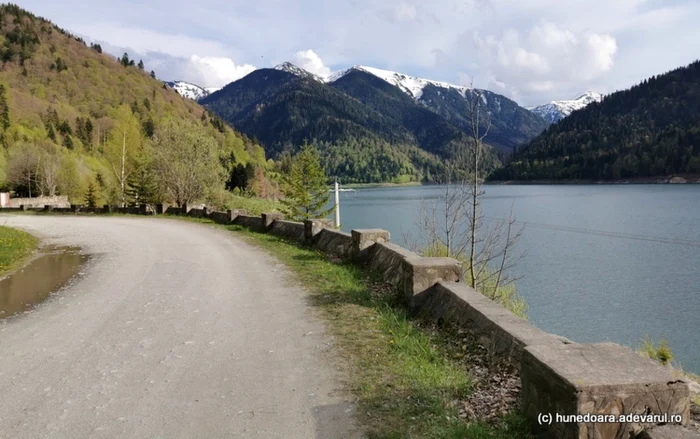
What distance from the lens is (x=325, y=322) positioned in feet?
22.4

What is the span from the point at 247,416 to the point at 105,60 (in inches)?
7358

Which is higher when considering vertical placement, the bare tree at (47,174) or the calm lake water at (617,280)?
the bare tree at (47,174)

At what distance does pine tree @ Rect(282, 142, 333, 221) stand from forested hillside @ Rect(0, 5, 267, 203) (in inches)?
250

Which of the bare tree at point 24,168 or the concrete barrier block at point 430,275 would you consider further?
the bare tree at point 24,168

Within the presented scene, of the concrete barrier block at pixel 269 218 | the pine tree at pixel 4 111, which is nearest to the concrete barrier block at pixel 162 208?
the concrete barrier block at pixel 269 218

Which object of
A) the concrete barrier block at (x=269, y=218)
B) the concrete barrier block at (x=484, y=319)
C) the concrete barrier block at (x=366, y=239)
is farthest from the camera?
the concrete barrier block at (x=269, y=218)

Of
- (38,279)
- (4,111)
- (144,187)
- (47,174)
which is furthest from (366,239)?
(4,111)

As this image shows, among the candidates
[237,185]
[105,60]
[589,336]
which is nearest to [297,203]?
[589,336]

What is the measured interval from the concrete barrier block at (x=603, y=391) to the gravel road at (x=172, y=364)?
1.48 metres

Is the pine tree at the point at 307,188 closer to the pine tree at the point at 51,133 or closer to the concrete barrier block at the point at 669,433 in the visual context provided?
the concrete barrier block at the point at 669,433

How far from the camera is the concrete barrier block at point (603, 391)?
3051 millimetres

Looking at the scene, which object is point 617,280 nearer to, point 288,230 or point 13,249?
point 288,230

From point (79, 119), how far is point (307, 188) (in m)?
94.2

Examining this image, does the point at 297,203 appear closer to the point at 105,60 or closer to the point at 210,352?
the point at 210,352
